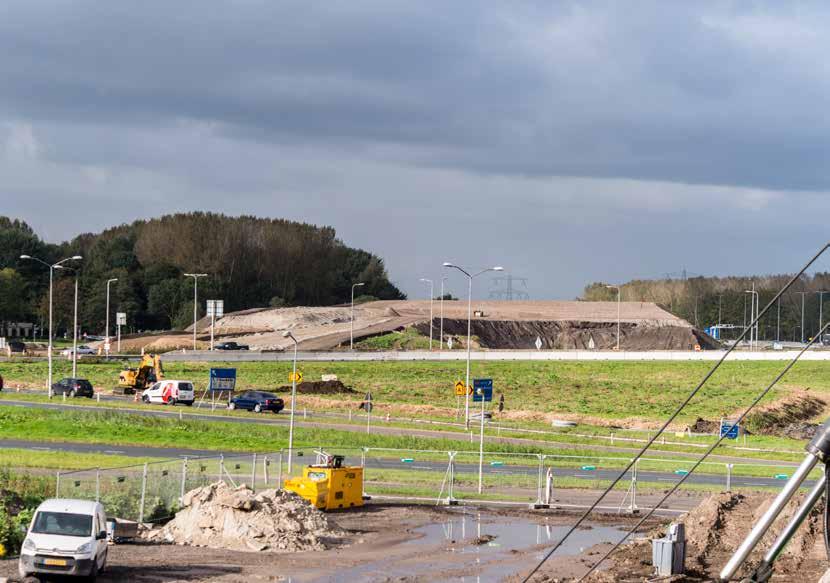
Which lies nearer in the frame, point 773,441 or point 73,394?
point 773,441

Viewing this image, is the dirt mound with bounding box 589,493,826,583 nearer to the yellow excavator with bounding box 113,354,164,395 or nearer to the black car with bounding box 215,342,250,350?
the yellow excavator with bounding box 113,354,164,395

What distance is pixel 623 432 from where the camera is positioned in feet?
232

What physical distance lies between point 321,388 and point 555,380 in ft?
80.9

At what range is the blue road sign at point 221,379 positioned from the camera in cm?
8269

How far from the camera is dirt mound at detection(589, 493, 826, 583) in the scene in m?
28.7

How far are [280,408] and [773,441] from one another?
32.8m

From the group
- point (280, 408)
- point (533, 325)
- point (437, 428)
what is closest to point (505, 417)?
point (437, 428)

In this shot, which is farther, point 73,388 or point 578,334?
point 578,334

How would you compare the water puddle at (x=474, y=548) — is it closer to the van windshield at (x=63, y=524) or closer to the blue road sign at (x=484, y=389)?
the van windshield at (x=63, y=524)

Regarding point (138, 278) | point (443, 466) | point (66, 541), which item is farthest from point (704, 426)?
point (138, 278)

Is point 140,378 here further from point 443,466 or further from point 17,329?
point 17,329

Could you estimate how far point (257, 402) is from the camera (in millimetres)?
78250

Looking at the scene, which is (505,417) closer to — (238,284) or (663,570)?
(663,570)

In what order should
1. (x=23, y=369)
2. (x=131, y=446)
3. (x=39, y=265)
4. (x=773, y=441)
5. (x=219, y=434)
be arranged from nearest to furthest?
1. (x=131, y=446)
2. (x=219, y=434)
3. (x=773, y=441)
4. (x=23, y=369)
5. (x=39, y=265)
